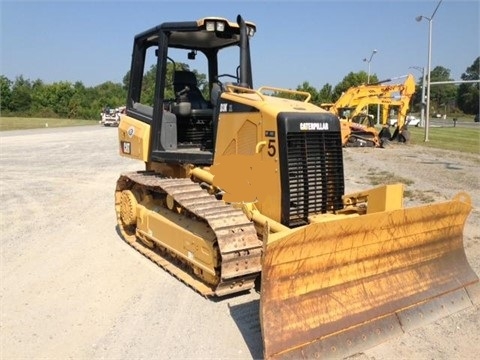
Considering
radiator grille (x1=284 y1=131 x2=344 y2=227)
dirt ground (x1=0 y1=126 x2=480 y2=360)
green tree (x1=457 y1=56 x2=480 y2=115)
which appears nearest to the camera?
dirt ground (x1=0 y1=126 x2=480 y2=360)

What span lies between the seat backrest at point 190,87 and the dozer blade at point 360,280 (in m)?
3.12

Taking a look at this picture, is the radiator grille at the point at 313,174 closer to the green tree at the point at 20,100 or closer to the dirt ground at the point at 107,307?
the dirt ground at the point at 107,307

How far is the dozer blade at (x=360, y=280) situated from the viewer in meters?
3.89

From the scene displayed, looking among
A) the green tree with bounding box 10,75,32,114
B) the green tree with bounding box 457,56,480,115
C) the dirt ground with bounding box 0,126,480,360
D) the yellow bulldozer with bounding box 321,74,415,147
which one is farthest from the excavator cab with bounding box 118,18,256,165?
the green tree with bounding box 457,56,480,115

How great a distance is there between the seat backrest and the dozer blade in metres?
3.12

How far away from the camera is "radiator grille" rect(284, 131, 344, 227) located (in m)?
4.94

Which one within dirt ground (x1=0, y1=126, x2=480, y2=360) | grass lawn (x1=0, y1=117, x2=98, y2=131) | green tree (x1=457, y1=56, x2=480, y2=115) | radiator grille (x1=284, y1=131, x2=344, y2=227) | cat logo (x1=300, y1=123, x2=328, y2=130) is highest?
green tree (x1=457, y1=56, x2=480, y2=115)

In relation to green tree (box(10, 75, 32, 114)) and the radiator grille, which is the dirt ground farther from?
green tree (box(10, 75, 32, 114))

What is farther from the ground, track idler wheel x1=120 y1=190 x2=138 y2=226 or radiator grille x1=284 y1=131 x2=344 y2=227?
radiator grille x1=284 y1=131 x2=344 y2=227

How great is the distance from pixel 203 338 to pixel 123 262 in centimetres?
235

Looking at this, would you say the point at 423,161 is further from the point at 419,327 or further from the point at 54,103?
the point at 54,103

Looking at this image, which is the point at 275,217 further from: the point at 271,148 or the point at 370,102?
the point at 370,102

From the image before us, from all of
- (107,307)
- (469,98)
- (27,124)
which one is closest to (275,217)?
(107,307)

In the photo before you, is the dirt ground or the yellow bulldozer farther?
the yellow bulldozer
